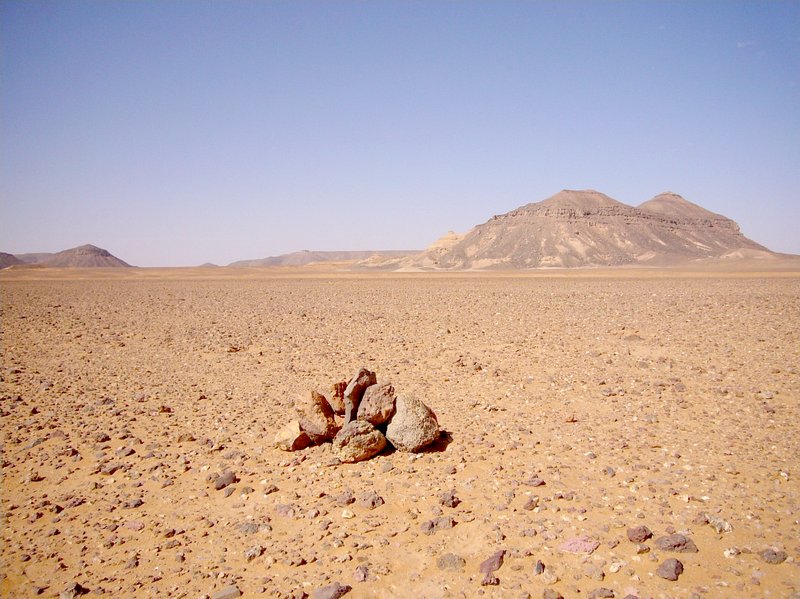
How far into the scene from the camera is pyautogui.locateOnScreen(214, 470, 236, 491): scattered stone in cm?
578

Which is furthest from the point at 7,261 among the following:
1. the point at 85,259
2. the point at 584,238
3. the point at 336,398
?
the point at 336,398

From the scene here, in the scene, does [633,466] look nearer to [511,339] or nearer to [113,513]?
Answer: [113,513]

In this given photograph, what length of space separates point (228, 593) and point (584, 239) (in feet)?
332

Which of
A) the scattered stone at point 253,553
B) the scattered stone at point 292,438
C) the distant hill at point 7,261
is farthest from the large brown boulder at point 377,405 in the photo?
the distant hill at point 7,261

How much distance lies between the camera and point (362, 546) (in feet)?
15.1

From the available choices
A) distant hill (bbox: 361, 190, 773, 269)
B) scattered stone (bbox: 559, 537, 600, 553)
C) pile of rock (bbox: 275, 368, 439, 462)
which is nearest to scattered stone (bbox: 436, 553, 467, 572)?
scattered stone (bbox: 559, 537, 600, 553)

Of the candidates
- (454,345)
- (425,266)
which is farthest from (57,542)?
(425,266)

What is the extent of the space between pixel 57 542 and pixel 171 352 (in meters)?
8.45

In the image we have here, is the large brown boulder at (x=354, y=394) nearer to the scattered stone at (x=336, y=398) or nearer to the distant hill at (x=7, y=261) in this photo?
the scattered stone at (x=336, y=398)

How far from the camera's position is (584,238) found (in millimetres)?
97062

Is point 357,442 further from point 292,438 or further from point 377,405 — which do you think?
point 292,438

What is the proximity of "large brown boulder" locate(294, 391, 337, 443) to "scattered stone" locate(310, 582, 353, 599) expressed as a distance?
8.41ft

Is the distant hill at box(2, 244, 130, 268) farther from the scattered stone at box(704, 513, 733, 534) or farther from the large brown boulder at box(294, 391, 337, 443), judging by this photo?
the scattered stone at box(704, 513, 733, 534)

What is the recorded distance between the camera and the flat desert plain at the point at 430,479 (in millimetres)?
4230
